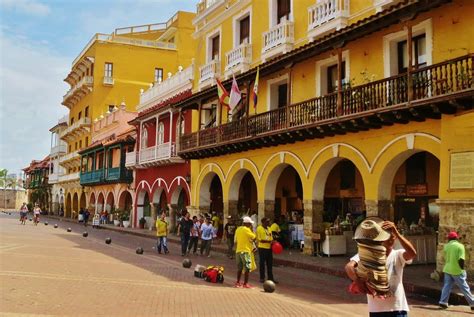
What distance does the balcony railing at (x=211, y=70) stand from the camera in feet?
83.9

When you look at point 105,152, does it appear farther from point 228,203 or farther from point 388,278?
point 388,278

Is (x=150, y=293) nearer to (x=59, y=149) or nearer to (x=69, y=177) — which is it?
(x=69, y=177)

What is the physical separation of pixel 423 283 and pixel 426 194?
5.72 m

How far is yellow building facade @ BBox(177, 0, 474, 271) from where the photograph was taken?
12.6m

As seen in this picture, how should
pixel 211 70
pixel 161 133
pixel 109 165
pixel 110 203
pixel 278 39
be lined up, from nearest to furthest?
pixel 278 39 < pixel 211 70 < pixel 161 133 < pixel 109 165 < pixel 110 203

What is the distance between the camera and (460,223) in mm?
12094

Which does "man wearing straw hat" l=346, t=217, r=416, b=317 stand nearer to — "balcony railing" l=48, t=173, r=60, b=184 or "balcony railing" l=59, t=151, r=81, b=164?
"balcony railing" l=59, t=151, r=81, b=164

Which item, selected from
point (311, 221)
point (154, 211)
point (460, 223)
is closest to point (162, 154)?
point (154, 211)

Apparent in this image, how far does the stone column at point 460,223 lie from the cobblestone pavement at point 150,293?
5.57 feet

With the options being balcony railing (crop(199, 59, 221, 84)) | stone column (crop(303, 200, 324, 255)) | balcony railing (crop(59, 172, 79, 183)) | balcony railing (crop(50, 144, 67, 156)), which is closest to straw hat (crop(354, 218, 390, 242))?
stone column (crop(303, 200, 324, 255))

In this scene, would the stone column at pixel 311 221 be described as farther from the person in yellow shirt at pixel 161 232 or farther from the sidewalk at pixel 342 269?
the person in yellow shirt at pixel 161 232

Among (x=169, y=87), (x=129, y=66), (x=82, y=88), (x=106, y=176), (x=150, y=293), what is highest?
(x=129, y=66)

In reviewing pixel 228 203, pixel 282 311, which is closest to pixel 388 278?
pixel 282 311

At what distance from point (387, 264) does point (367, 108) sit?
34.9 feet
